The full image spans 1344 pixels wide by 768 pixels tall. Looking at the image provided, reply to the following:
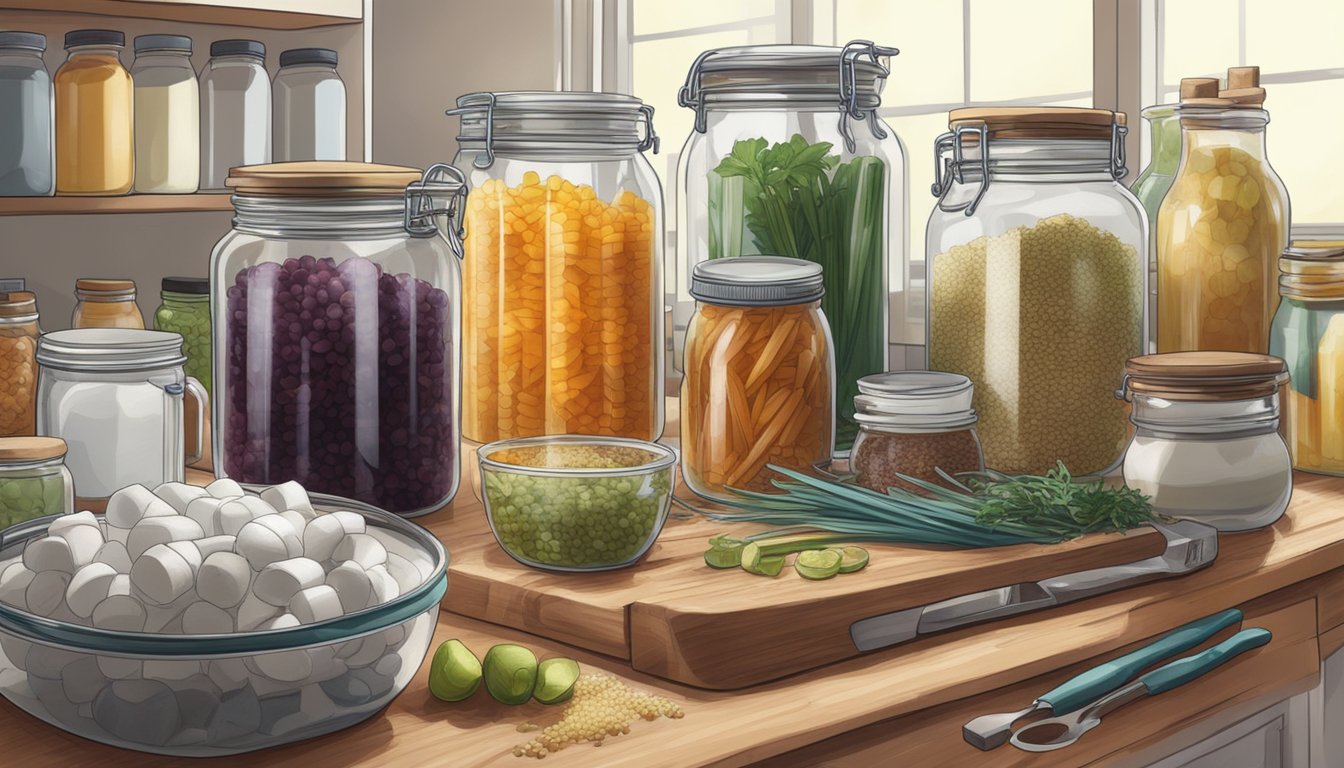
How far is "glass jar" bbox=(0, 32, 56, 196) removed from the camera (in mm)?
1812

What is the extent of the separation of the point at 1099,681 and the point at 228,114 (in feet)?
5.50

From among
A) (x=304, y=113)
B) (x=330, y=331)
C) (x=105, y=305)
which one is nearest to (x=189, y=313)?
(x=105, y=305)

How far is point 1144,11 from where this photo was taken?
193 centimetres

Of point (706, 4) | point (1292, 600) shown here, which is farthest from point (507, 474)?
point (706, 4)

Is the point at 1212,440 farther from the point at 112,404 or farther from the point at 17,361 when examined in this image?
the point at 17,361

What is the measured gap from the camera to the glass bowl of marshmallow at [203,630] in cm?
64

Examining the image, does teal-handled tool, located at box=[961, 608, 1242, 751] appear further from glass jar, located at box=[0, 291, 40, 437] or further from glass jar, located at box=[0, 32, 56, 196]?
glass jar, located at box=[0, 32, 56, 196]

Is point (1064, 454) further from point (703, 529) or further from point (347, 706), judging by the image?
point (347, 706)

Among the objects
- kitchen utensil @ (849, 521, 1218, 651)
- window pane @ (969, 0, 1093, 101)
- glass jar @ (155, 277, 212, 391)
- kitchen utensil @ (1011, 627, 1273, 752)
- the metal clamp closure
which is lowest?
kitchen utensil @ (1011, 627, 1273, 752)

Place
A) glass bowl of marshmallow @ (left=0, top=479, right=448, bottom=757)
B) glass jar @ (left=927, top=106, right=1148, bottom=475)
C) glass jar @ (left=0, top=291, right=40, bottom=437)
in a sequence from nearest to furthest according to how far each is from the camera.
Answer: glass bowl of marshmallow @ (left=0, top=479, right=448, bottom=757), glass jar @ (left=927, top=106, right=1148, bottom=475), glass jar @ (left=0, top=291, right=40, bottom=437)

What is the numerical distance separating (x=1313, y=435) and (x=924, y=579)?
601 mm

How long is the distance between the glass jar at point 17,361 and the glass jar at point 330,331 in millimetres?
306

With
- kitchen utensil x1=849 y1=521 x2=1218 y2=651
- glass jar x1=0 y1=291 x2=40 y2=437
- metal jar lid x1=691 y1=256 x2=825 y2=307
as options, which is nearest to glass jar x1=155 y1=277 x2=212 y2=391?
glass jar x1=0 y1=291 x2=40 y2=437

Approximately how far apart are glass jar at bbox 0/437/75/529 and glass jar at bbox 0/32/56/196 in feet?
3.49
